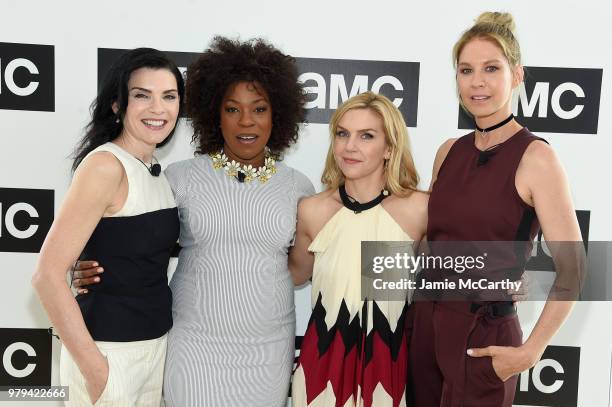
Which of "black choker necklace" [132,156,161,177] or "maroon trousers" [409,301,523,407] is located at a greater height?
"black choker necklace" [132,156,161,177]

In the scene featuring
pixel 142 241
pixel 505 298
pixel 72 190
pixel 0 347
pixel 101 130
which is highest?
pixel 101 130

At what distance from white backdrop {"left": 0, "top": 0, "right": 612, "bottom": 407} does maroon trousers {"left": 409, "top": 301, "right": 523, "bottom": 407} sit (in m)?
1.03

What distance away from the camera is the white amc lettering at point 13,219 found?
8.96 ft

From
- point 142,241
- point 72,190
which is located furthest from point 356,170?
point 72,190

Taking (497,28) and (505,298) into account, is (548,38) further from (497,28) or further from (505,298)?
(505,298)

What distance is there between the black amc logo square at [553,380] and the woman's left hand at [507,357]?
1.16 m

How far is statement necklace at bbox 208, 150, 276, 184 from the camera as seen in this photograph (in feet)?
6.84

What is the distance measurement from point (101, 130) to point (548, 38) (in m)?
2.09

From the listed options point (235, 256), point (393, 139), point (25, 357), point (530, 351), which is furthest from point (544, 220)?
point (25, 357)

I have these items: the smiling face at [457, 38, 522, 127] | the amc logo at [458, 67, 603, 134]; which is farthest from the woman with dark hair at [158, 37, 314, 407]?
the amc logo at [458, 67, 603, 134]

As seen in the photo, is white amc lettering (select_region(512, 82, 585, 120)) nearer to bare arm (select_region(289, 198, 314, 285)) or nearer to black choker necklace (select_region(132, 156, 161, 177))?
bare arm (select_region(289, 198, 314, 285))

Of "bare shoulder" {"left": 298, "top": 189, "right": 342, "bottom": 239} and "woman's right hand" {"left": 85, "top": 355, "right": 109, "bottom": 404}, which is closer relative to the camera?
"woman's right hand" {"left": 85, "top": 355, "right": 109, "bottom": 404}

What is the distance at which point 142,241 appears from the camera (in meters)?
1.80

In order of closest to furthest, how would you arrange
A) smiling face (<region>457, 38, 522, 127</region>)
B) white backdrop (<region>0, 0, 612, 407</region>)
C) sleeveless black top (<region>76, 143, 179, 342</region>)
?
1. sleeveless black top (<region>76, 143, 179, 342</region>)
2. smiling face (<region>457, 38, 522, 127</region>)
3. white backdrop (<region>0, 0, 612, 407</region>)
